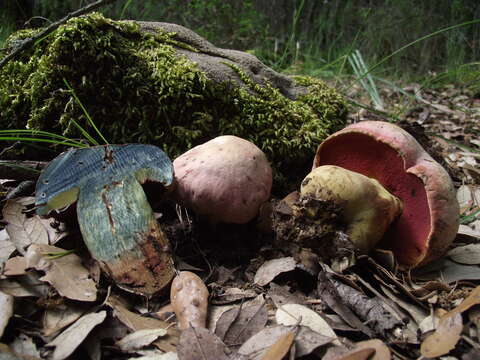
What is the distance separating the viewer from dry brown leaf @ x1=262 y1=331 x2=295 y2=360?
1023mm

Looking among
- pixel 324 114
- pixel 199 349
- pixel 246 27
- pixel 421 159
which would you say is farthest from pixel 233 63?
pixel 246 27

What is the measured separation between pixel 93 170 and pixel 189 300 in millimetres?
644

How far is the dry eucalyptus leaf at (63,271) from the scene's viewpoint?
1.22 metres

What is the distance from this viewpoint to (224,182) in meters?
1.53

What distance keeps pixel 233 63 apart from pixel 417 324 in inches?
64.5

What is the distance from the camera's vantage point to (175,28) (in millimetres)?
2256

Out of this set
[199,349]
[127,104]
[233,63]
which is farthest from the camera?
[233,63]

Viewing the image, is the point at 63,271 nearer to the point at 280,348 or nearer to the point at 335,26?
the point at 280,348

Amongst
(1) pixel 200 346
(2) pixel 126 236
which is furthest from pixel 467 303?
(2) pixel 126 236

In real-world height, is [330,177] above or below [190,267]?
above

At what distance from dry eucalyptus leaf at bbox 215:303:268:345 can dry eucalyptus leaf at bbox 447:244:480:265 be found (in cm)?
93

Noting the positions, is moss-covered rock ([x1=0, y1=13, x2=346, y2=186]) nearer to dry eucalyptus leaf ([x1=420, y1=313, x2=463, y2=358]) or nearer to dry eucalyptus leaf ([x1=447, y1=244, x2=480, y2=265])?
dry eucalyptus leaf ([x1=447, y1=244, x2=480, y2=265])

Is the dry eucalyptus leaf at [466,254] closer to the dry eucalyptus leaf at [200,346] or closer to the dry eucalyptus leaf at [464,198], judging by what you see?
the dry eucalyptus leaf at [464,198]

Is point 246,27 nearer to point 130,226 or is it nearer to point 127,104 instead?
point 127,104
